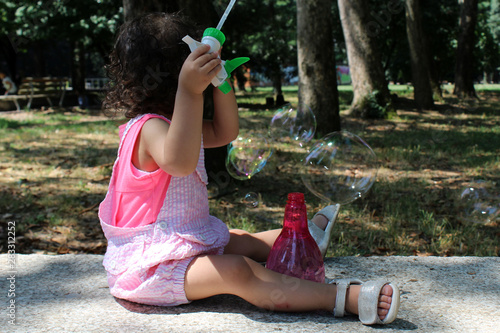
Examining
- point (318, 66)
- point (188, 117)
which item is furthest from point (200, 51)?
point (318, 66)

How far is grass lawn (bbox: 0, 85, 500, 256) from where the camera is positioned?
394 cm

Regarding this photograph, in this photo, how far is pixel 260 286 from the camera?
82.8 inches

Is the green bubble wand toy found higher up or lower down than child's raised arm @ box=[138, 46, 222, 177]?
higher up

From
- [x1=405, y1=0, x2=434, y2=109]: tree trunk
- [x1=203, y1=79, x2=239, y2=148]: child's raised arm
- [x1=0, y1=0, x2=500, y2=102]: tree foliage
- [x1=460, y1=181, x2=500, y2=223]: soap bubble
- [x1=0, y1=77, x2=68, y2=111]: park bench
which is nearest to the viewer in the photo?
[x1=203, y1=79, x2=239, y2=148]: child's raised arm

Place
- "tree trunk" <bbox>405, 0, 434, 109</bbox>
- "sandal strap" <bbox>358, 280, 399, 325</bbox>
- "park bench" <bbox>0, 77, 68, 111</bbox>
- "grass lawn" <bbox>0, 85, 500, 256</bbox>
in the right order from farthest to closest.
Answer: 1. "park bench" <bbox>0, 77, 68, 111</bbox>
2. "tree trunk" <bbox>405, 0, 434, 109</bbox>
3. "grass lawn" <bbox>0, 85, 500, 256</bbox>
4. "sandal strap" <bbox>358, 280, 399, 325</bbox>

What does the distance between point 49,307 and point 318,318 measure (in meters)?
1.17

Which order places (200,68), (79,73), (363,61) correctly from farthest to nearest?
(79,73) → (363,61) → (200,68)

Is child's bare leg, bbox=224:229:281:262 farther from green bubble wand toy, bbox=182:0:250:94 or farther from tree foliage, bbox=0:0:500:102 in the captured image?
tree foliage, bbox=0:0:500:102

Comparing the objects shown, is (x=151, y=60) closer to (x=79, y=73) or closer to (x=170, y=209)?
(x=170, y=209)

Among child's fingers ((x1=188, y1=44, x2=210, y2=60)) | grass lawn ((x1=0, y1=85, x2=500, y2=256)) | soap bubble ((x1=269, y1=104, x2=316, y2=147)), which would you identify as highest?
child's fingers ((x1=188, y1=44, x2=210, y2=60))

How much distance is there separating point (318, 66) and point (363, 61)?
3305 millimetres

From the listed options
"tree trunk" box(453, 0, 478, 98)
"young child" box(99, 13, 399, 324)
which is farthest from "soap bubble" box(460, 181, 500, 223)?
"tree trunk" box(453, 0, 478, 98)

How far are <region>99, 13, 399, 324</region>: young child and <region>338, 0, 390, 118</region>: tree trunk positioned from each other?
28.9 ft

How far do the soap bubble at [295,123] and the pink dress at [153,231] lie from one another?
2873mm
